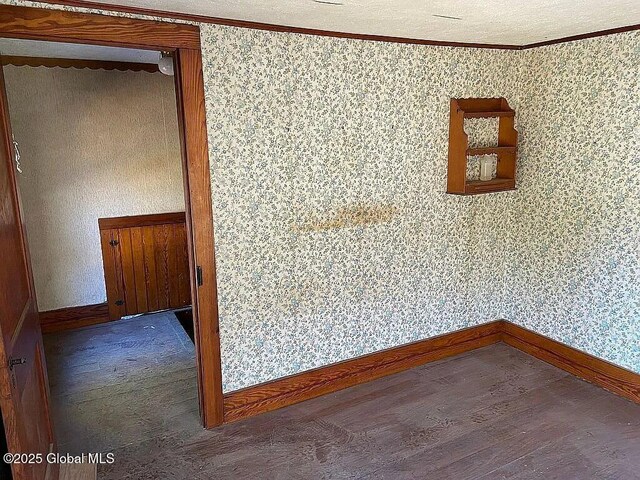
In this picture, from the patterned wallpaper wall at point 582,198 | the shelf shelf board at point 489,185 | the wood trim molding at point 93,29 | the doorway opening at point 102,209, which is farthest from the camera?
the doorway opening at point 102,209

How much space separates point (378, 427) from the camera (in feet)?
8.77

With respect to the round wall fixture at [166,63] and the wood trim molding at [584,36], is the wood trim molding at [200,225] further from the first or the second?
the wood trim molding at [584,36]

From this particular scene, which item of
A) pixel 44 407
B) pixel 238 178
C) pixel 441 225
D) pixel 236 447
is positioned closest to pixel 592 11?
pixel 441 225

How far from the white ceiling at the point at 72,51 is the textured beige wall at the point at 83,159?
27 cm

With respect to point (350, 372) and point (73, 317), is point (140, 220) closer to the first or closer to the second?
point (73, 317)

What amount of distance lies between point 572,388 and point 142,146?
3.69 metres

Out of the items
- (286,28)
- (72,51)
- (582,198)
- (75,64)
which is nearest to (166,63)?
(72,51)

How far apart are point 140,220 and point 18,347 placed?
2.54 m

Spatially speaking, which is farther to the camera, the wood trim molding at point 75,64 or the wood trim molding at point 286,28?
the wood trim molding at point 75,64

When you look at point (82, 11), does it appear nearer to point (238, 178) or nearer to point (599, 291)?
point (238, 178)

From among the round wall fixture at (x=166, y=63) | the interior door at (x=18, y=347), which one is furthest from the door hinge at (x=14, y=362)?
the round wall fixture at (x=166, y=63)

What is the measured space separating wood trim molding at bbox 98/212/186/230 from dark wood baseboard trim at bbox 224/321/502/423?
2.05m

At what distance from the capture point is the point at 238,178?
253 centimetres

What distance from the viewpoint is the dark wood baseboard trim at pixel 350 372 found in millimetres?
2787
